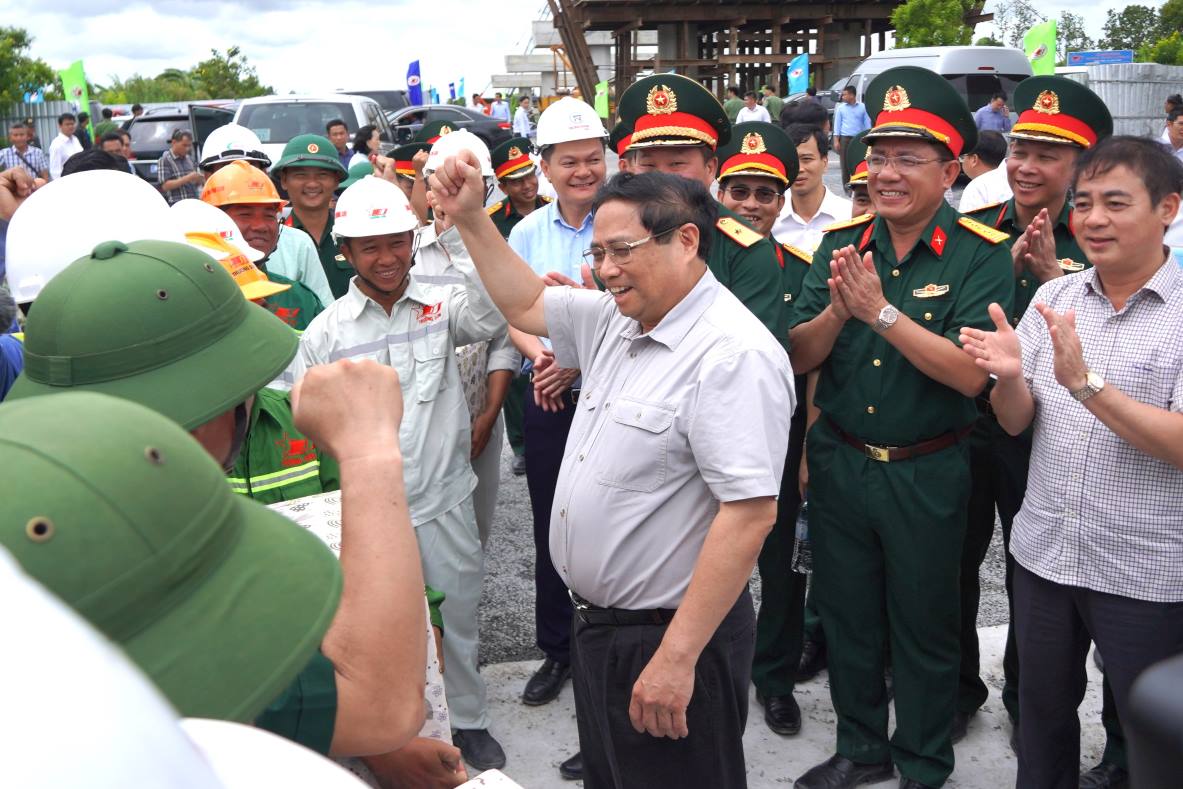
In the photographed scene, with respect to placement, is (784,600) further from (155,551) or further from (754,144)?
(155,551)

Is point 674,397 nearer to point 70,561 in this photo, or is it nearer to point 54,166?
point 70,561

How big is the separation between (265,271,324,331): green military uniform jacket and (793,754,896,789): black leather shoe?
246 cm

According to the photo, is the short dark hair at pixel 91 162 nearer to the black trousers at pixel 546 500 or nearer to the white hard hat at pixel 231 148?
the white hard hat at pixel 231 148

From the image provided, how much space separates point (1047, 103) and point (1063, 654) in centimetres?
209

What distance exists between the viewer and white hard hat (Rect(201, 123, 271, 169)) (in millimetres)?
5793

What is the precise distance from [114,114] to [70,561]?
3396 cm

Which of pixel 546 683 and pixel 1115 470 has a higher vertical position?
pixel 1115 470

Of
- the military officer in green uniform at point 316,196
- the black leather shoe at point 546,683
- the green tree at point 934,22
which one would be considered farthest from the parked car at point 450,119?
the black leather shoe at point 546,683

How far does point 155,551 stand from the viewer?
89cm

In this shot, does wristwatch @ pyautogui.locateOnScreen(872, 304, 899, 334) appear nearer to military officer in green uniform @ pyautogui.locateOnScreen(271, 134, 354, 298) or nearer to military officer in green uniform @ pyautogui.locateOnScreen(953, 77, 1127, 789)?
military officer in green uniform @ pyautogui.locateOnScreen(953, 77, 1127, 789)

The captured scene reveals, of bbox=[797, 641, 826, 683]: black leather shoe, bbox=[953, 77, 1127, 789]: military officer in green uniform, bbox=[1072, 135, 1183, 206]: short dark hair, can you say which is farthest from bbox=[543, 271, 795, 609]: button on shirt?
bbox=[797, 641, 826, 683]: black leather shoe

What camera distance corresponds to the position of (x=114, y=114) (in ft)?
102

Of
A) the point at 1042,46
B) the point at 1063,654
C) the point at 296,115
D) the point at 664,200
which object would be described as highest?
the point at 1042,46

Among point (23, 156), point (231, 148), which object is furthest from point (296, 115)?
point (231, 148)
